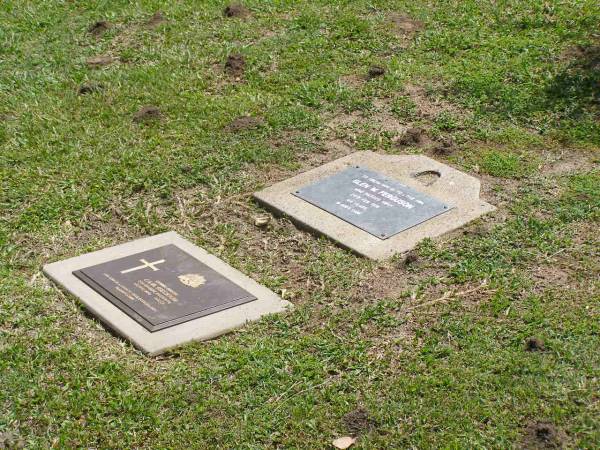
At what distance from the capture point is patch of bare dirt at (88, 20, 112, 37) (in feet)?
28.7

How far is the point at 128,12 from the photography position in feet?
29.7

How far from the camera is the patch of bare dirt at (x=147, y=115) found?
281 inches

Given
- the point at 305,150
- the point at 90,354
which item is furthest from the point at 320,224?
the point at 90,354

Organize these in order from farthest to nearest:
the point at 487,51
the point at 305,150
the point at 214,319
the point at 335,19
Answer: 1. the point at 335,19
2. the point at 487,51
3. the point at 305,150
4. the point at 214,319

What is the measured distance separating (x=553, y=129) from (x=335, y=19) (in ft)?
8.87

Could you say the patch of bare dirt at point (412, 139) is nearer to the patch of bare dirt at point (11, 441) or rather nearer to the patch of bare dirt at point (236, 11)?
the patch of bare dirt at point (236, 11)

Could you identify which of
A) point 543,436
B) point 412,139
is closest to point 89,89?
point 412,139

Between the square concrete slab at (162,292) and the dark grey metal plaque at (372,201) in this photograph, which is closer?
the square concrete slab at (162,292)

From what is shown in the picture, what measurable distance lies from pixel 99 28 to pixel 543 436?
614cm

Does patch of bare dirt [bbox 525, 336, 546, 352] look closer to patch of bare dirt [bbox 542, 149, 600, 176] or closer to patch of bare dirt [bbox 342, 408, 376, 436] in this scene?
patch of bare dirt [bbox 342, 408, 376, 436]

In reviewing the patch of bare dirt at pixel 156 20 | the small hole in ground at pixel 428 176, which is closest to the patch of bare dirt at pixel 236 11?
the patch of bare dirt at pixel 156 20

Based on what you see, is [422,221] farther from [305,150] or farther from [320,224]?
[305,150]

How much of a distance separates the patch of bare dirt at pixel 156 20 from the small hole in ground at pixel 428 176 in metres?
3.57

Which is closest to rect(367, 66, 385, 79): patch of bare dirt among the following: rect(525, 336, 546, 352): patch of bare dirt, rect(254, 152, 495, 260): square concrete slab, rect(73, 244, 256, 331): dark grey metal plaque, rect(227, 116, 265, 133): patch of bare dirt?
rect(227, 116, 265, 133): patch of bare dirt
